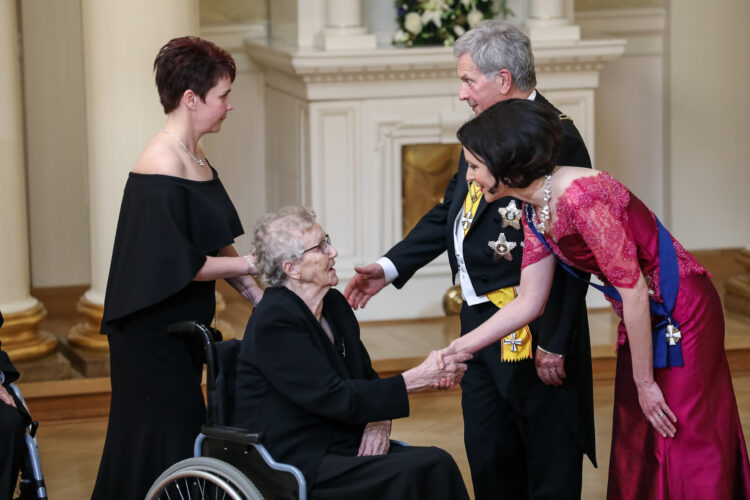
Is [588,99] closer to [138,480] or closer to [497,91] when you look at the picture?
[497,91]

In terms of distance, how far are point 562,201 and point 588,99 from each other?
12.9 ft

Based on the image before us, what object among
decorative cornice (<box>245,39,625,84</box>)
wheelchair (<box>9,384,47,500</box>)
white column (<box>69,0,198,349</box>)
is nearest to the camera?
wheelchair (<box>9,384,47,500</box>)

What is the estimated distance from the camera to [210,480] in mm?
3047

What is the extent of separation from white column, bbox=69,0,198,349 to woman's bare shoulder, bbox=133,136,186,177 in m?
1.83

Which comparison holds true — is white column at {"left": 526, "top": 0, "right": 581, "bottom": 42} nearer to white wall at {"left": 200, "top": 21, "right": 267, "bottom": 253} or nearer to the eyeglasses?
white wall at {"left": 200, "top": 21, "right": 267, "bottom": 253}

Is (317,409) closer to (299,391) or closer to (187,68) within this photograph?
(299,391)

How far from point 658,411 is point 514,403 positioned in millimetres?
629

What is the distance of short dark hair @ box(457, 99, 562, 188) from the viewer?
115 inches

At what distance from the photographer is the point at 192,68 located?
3.64 meters

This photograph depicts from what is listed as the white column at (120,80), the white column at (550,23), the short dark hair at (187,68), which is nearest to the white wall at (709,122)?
the white column at (550,23)

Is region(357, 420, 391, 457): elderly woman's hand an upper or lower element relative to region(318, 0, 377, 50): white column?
lower

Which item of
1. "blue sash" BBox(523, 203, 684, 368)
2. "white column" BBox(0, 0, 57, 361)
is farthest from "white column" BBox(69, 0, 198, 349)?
"blue sash" BBox(523, 203, 684, 368)

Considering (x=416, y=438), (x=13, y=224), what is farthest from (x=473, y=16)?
(x=13, y=224)

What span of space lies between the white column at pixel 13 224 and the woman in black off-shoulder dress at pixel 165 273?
2082 millimetres
